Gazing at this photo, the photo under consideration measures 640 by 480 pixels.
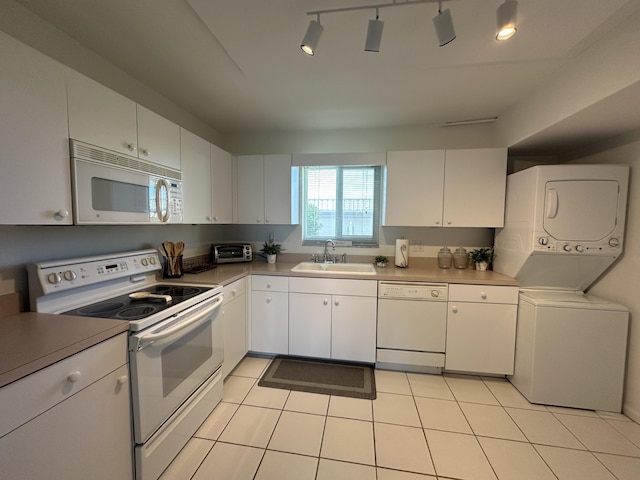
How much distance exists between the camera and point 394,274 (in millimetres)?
2326

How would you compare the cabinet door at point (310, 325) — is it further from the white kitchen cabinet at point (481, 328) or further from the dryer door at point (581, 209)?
the dryer door at point (581, 209)

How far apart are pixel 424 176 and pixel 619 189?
135 cm

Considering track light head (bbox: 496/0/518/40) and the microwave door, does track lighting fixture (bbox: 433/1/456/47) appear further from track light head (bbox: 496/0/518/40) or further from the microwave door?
the microwave door

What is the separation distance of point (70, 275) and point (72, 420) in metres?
0.78

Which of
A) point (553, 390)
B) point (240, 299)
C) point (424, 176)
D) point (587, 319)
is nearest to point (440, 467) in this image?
point (553, 390)

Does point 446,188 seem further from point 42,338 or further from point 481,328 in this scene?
point 42,338

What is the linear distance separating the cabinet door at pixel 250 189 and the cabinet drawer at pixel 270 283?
2.18 ft

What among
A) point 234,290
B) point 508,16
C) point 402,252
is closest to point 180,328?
point 234,290

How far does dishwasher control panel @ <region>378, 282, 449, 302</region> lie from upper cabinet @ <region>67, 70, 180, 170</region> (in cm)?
202

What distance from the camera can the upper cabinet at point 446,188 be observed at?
2361 mm

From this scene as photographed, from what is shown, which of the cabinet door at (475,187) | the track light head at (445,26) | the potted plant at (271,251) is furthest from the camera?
the potted plant at (271,251)

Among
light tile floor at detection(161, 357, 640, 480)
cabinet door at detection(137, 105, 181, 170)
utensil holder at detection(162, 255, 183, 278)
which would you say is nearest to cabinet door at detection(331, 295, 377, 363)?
light tile floor at detection(161, 357, 640, 480)

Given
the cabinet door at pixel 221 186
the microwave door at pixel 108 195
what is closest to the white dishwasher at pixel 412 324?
the cabinet door at pixel 221 186

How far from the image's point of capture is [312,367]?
7.90 feet
